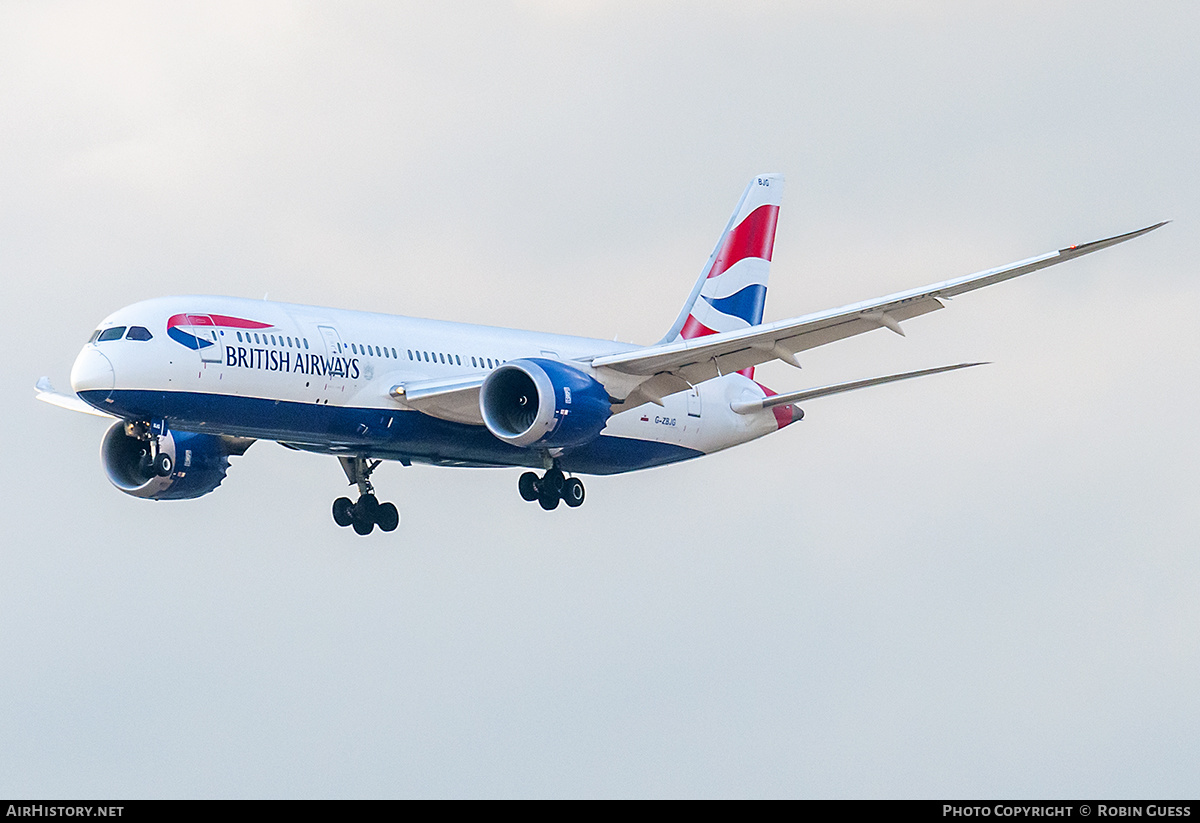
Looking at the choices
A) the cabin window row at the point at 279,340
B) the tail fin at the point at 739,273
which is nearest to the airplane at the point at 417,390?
the cabin window row at the point at 279,340

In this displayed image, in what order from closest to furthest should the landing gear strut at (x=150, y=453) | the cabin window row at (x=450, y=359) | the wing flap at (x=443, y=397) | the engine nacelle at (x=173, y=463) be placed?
the landing gear strut at (x=150, y=453) → the wing flap at (x=443, y=397) → the cabin window row at (x=450, y=359) → the engine nacelle at (x=173, y=463)

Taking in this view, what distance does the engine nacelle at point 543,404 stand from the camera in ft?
143

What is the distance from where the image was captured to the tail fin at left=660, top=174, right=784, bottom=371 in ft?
178

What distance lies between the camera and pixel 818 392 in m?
47.4

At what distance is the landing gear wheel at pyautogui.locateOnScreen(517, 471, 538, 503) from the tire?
3.55 m

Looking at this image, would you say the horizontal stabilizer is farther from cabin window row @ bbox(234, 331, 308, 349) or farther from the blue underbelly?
cabin window row @ bbox(234, 331, 308, 349)

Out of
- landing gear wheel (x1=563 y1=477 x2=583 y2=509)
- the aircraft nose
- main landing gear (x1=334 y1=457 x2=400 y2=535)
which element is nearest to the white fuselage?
the aircraft nose

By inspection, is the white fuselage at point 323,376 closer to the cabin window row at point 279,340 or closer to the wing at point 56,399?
the cabin window row at point 279,340

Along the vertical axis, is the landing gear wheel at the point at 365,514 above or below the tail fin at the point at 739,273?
below

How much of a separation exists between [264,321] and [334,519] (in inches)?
326

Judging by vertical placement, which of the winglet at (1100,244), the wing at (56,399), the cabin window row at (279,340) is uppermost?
the wing at (56,399)

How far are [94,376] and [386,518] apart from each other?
10.3 metres

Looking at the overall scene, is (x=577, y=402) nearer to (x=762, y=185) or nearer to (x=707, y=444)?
(x=707, y=444)

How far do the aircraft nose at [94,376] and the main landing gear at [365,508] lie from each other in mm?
9197
